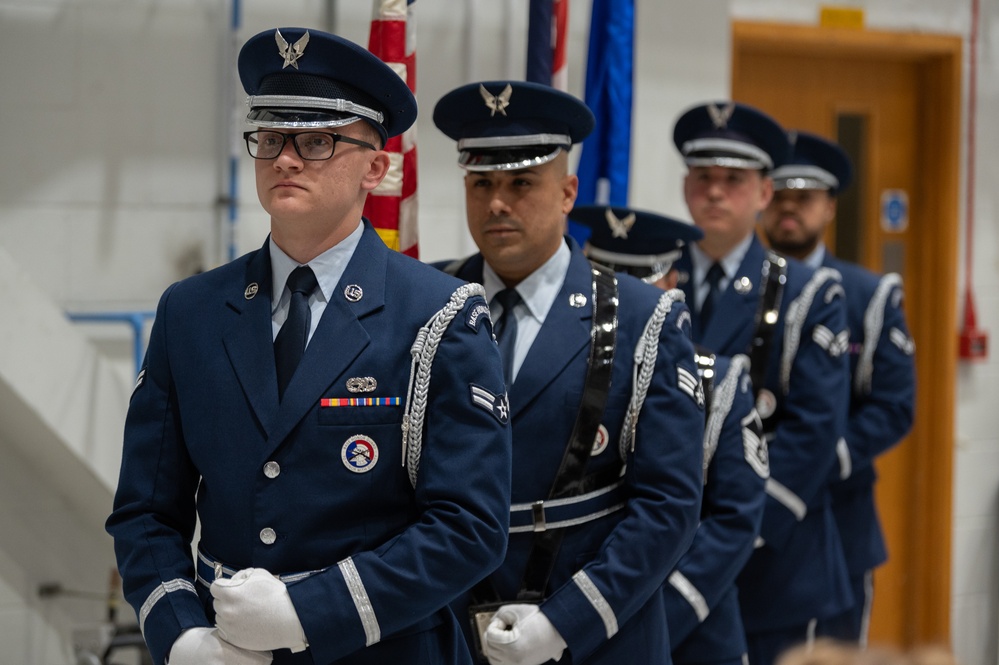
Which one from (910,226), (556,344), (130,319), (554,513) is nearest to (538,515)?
(554,513)

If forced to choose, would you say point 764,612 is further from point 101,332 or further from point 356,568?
point 101,332

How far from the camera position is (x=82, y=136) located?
3320mm

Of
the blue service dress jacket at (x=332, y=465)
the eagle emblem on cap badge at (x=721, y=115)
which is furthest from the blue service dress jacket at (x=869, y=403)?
the blue service dress jacket at (x=332, y=465)

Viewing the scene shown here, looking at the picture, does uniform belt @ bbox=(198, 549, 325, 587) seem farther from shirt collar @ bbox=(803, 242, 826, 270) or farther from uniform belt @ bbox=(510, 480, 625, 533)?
shirt collar @ bbox=(803, 242, 826, 270)

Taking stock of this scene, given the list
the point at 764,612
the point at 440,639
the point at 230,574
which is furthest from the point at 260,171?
the point at 764,612

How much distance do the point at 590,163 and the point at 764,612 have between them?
1.22 m

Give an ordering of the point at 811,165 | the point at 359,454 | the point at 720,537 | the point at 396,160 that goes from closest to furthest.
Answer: the point at 359,454 < the point at 720,537 < the point at 396,160 < the point at 811,165

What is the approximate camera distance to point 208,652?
1.53 meters

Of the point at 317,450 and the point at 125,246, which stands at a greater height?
the point at 125,246

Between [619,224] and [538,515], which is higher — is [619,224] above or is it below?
above

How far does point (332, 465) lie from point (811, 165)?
8.02 feet

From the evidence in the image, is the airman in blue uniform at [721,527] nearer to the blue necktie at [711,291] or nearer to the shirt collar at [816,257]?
the blue necktie at [711,291]

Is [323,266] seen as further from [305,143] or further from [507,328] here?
[507,328]

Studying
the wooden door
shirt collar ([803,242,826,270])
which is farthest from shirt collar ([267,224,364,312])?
the wooden door
